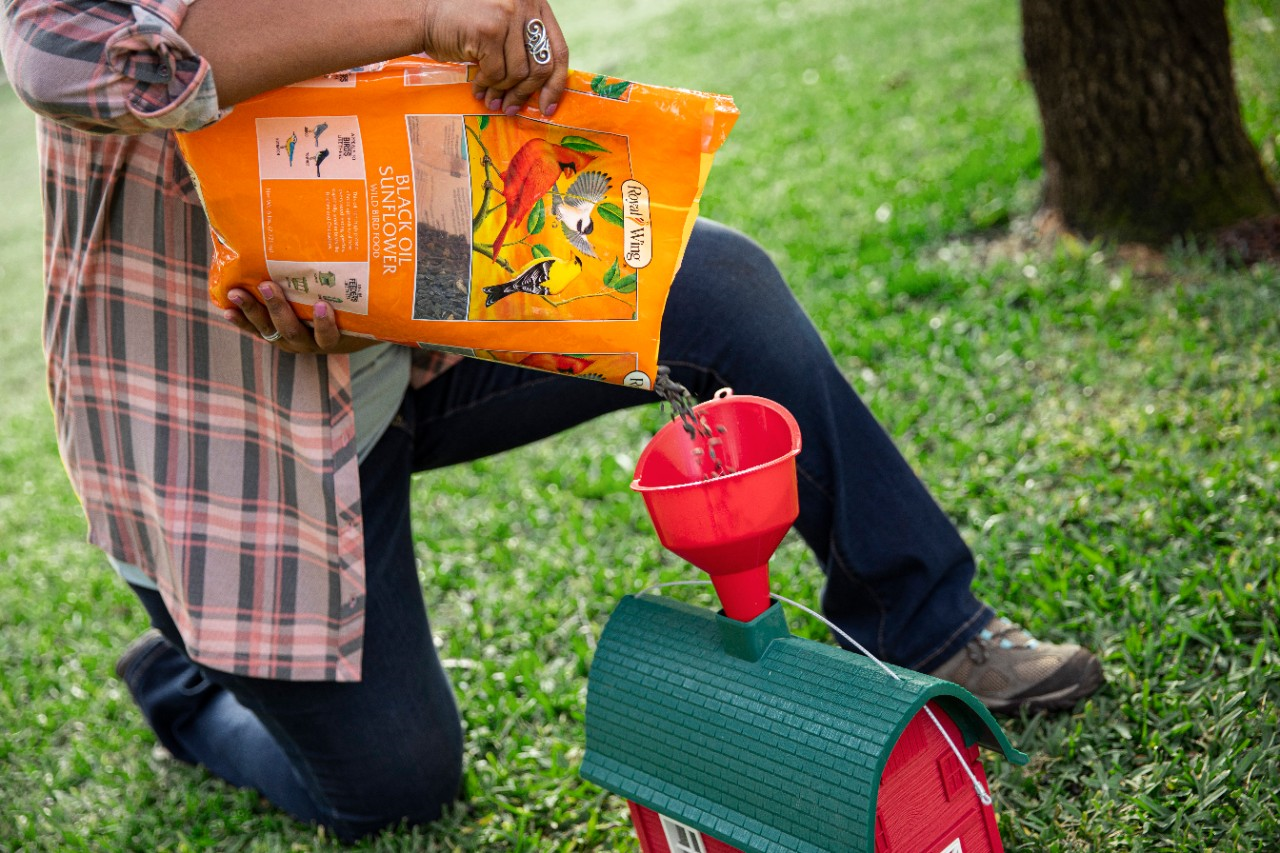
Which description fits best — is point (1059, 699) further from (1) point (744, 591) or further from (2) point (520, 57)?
(2) point (520, 57)

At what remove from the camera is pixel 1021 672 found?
183 centimetres

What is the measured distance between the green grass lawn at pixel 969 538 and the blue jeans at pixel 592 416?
17 cm

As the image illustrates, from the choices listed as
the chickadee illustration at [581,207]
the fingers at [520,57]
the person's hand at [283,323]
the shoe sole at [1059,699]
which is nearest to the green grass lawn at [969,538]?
the shoe sole at [1059,699]

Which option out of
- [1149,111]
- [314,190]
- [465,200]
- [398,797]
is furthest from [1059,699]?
[1149,111]

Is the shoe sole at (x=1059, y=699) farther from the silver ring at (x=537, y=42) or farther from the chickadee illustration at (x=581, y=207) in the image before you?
the silver ring at (x=537, y=42)

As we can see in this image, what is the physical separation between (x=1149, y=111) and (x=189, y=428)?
2.59 meters

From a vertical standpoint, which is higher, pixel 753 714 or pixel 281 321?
pixel 281 321

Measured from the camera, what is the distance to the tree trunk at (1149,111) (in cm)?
300

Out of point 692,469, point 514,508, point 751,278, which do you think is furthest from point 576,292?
point 514,508

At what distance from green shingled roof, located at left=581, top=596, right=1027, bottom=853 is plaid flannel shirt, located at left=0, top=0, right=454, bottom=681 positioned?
508mm

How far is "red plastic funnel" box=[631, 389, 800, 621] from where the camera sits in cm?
128

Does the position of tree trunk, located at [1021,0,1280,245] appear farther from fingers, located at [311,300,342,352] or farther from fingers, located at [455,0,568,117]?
fingers, located at [311,300,342,352]

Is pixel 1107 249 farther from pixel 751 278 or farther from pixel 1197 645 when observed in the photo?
pixel 751 278

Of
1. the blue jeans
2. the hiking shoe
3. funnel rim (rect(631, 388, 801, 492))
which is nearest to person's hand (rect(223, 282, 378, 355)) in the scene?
the blue jeans
